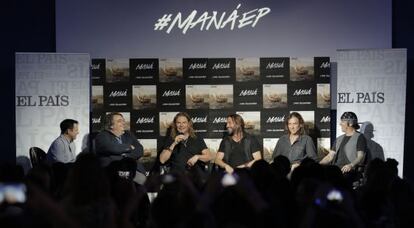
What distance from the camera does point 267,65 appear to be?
1146cm

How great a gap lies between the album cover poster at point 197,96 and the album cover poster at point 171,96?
70mm

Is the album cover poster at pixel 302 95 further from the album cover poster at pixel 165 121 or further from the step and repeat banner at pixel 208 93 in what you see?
the album cover poster at pixel 165 121

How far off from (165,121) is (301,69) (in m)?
2.01

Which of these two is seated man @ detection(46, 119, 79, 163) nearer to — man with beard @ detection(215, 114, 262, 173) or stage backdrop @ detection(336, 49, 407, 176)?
man with beard @ detection(215, 114, 262, 173)

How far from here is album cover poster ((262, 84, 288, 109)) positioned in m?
11.5

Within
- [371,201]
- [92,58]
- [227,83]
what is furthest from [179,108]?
[371,201]

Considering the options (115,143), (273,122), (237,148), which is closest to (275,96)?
(273,122)

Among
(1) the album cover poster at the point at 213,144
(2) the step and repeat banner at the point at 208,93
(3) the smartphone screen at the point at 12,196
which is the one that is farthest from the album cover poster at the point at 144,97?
(3) the smartphone screen at the point at 12,196

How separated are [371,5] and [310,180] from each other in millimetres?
7760

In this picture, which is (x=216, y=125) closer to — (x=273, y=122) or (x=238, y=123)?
(x=238, y=123)

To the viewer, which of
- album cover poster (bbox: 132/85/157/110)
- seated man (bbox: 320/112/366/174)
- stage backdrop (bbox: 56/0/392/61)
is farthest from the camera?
stage backdrop (bbox: 56/0/392/61)

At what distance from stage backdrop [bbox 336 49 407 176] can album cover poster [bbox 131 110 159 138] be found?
2.51 metres

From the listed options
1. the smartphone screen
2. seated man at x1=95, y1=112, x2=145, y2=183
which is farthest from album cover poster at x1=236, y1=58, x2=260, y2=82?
the smartphone screen

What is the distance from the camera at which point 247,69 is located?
452 inches
